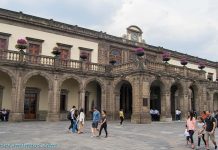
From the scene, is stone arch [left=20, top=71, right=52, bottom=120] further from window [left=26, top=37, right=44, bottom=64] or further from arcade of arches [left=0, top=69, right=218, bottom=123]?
window [left=26, top=37, right=44, bottom=64]

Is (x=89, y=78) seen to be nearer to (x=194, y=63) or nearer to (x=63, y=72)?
(x=63, y=72)

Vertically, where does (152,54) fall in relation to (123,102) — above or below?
above

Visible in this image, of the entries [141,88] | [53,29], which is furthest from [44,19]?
[141,88]

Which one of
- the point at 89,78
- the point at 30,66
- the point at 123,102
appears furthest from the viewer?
the point at 123,102

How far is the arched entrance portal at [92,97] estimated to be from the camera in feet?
90.3

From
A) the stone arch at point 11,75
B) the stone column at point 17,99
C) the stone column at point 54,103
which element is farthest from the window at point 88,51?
the stone arch at point 11,75

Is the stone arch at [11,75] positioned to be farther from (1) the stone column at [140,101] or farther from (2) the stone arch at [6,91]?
(1) the stone column at [140,101]

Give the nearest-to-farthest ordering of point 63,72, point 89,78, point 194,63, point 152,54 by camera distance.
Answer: point 63,72 → point 89,78 → point 152,54 → point 194,63

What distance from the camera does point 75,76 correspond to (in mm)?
24500

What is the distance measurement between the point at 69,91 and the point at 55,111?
13.6 ft

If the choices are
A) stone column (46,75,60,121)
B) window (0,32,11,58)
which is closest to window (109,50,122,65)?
stone column (46,75,60,121)

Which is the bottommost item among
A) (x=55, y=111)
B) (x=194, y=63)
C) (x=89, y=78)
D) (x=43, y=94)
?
(x=55, y=111)

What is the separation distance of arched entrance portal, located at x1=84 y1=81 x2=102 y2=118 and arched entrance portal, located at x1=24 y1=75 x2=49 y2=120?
464 cm

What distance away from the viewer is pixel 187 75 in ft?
86.6
